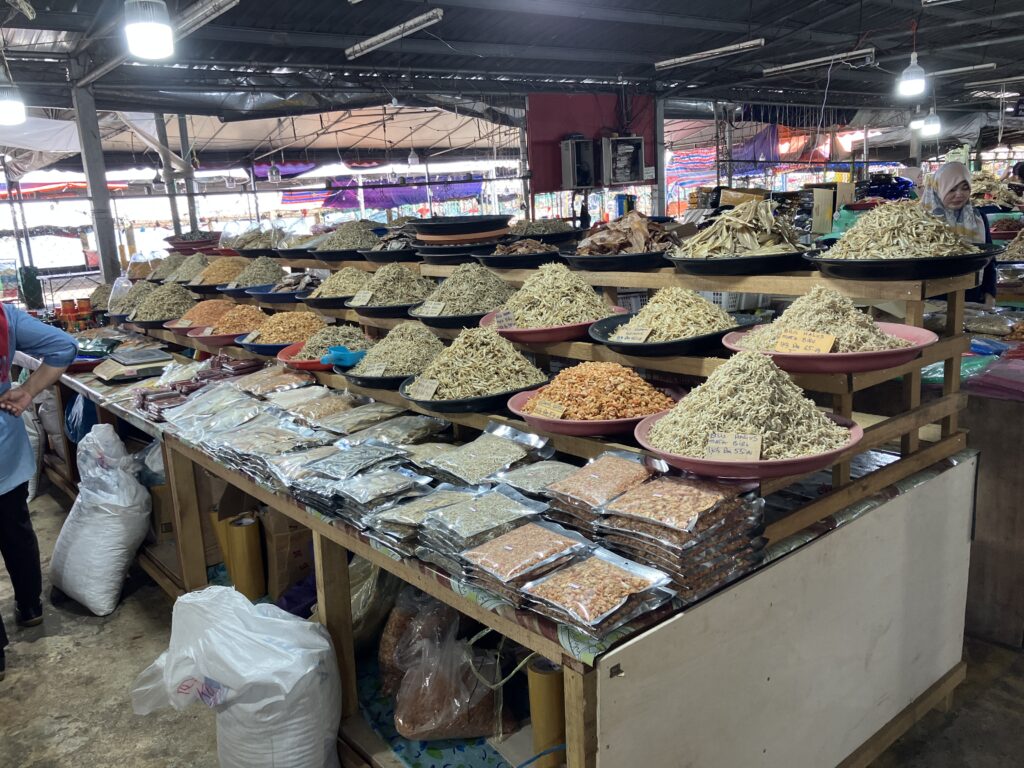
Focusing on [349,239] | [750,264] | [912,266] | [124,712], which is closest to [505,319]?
[750,264]

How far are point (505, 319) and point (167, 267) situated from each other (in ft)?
12.2

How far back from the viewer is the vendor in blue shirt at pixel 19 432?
2930mm

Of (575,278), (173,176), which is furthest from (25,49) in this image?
(575,278)

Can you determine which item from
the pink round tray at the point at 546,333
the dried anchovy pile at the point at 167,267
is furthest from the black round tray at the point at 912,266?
the dried anchovy pile at the point at 167,267

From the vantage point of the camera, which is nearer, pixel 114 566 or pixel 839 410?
pixel 839 410

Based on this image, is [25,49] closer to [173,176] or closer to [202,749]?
[173,176]

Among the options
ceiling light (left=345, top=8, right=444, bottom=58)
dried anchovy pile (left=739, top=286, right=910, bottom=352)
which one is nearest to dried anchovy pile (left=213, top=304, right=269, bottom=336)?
ceiling light (left=345, top=8, right=444, bottom=58)

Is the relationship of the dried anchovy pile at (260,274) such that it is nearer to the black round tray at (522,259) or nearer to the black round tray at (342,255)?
the black round tray at (342,255)

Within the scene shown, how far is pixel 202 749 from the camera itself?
2434mm

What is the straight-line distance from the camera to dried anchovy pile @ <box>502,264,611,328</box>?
7.71ft

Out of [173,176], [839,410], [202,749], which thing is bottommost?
[202,749]

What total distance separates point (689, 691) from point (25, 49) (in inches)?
258

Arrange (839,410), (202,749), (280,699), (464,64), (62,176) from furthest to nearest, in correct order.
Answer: (62,176), (464,64), (202,749), (280,699), (839,410)

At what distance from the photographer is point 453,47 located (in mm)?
6645
